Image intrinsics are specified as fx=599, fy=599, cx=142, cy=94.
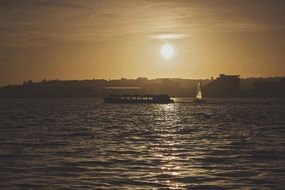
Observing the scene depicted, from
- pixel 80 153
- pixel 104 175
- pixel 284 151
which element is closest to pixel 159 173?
pixel 104 175

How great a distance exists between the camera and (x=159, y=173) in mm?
26906

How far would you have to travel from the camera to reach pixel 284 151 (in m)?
37.4

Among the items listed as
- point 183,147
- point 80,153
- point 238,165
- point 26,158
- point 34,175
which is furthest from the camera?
point 183,147

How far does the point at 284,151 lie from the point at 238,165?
8.22 metres

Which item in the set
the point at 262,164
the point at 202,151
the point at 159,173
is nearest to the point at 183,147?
the point at 202,151

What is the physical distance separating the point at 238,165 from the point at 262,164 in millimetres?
1346

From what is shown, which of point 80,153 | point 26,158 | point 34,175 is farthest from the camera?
point 80,153

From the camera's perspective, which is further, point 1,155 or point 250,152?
point 250,152

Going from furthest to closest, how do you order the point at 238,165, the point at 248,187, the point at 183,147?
the point at 183,147 → the point at 238,165 → the point at 248,187

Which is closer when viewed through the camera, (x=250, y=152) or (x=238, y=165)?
(x=238, y=165)

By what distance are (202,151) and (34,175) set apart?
14096 mm

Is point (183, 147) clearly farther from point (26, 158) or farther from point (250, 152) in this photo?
point (26, 158)

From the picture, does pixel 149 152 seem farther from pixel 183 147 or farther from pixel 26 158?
pixel 26 158

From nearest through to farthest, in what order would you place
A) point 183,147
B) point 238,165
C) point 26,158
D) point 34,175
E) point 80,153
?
1. point 34,175
2. point 238,165
3. point 26,158
4. point 80,153
5. point 183,147
